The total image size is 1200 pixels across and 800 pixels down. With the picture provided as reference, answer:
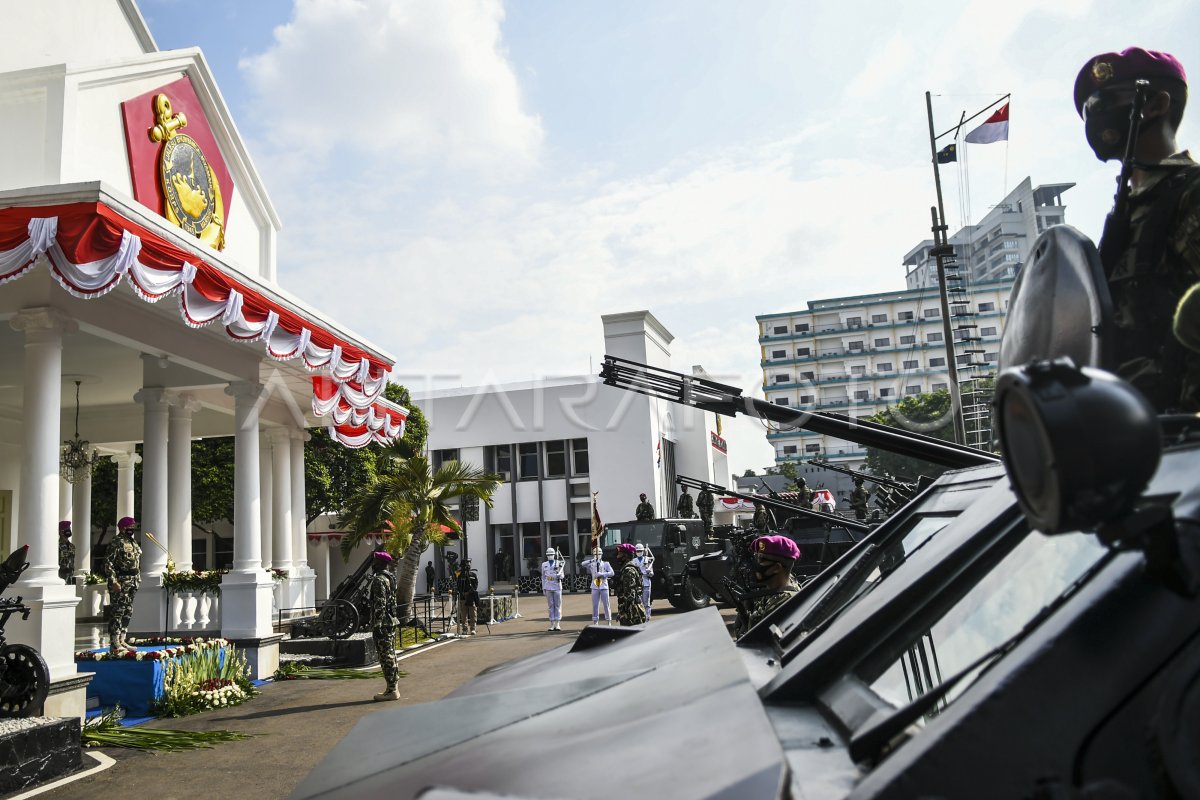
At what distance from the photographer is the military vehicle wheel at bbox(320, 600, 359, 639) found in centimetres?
1466

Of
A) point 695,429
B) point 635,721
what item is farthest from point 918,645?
point 695,429

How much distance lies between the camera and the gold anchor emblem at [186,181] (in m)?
11.1

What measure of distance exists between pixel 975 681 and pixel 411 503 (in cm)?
Result: 1694

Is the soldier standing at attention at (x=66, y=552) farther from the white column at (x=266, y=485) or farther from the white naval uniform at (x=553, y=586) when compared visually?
the white naval uniform at (x=553, y=586)

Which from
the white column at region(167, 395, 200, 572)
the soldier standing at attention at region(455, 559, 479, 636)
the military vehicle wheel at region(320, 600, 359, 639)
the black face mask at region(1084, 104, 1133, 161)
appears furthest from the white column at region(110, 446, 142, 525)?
the black face mask at region(1084, 104, 1133, 161)

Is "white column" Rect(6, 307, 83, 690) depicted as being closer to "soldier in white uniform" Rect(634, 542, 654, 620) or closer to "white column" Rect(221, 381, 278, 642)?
"white column" Rect(221, 381, 278, 642)

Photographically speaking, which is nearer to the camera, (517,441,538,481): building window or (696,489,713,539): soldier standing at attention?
(696,489,713,539): soldier standing at attention

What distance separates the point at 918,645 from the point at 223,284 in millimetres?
9484

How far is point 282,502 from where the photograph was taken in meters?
17.0

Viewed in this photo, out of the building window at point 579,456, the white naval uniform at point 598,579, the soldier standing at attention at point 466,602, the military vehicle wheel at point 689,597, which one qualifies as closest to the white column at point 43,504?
the white naval uniform at point 598,579

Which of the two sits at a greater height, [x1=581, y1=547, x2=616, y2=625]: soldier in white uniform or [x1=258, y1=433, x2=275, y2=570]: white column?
[x1=258, y1=433, x2=275, y2=570]: white column

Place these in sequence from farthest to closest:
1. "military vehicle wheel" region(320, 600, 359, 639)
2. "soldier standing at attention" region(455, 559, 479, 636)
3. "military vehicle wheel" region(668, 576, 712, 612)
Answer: "military vehicle wheel" region(668, 576, 712, 612) → "soldier standing at attention" region(455, 559, 479, 636) → "military vehicle wheel" region(320, 600, 359, 639)

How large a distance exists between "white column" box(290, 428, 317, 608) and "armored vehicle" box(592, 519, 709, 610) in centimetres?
671

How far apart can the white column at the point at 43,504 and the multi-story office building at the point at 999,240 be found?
2761 inches
